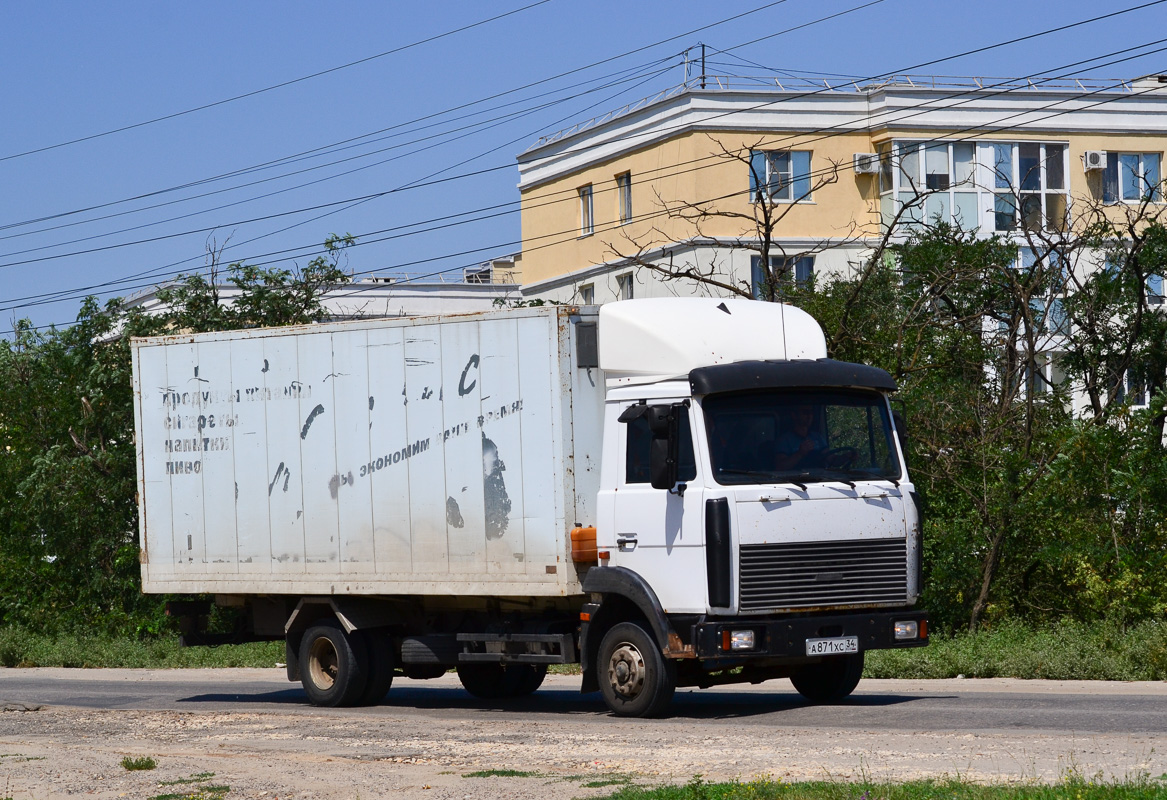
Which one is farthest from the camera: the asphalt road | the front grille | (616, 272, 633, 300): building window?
(616, 272, 633, 300): building window

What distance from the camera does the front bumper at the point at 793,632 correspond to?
12.1 m

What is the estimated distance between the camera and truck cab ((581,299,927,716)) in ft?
40.2

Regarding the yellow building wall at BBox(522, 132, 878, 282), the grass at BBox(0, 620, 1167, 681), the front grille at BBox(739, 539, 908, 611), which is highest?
the yellow building wall at BBox(522, 132, 878, 282)

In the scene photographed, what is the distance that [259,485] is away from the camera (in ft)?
50.5

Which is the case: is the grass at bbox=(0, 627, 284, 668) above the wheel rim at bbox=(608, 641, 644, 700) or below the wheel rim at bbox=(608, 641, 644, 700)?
below

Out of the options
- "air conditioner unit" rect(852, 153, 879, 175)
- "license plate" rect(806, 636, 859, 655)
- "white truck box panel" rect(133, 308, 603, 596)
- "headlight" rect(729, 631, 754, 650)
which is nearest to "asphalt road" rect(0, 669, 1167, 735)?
"license plate" rect(806, 636, 859, 655)

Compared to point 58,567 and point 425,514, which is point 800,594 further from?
point 58,567

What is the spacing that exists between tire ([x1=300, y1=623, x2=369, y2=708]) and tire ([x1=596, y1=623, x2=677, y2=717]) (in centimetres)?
297

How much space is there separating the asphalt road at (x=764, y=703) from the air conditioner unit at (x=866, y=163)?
28805 mm

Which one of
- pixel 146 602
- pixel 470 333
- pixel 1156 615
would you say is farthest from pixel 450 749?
pixel 146 602

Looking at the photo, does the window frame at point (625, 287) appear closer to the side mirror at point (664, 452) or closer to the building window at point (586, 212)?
the building window at point (586, 212)

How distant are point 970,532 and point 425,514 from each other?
10133mm

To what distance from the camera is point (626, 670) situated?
1285 cm

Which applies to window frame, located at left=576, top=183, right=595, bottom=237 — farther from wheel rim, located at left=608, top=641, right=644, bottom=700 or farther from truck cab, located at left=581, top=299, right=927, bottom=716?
wheel rim, located at left=608, top=641, right=644, bottom=700
